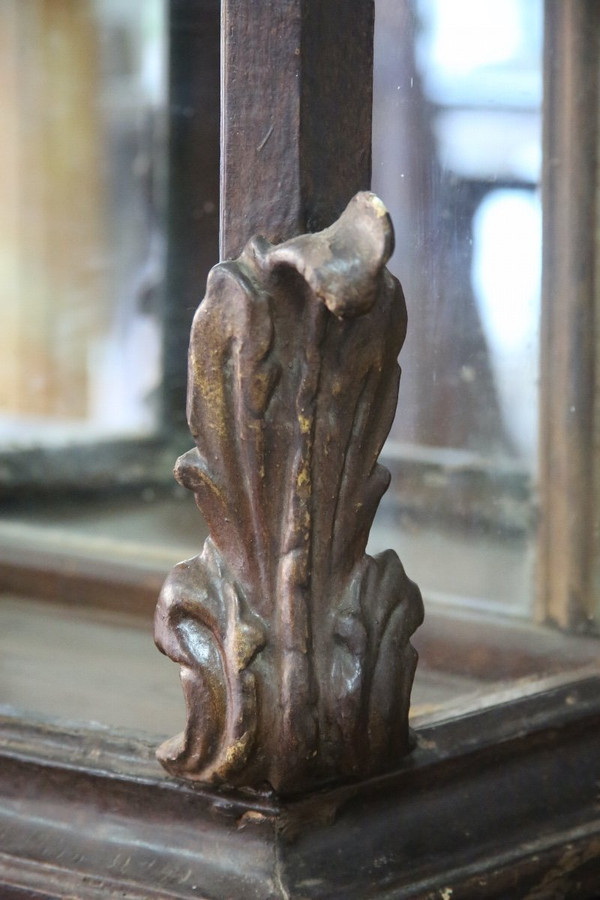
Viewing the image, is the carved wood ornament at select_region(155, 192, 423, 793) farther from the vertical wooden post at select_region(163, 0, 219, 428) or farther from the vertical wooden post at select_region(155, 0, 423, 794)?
the vertical wooden post at select_region(163, 0, 219, 428)

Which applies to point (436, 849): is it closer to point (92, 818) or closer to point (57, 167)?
point (92, 818)

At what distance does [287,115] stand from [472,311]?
21.9 inches

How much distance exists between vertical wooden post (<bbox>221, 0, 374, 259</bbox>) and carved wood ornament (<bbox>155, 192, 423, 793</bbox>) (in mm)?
30

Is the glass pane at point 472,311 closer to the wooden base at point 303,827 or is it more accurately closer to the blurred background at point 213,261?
the blurred background at point 213,261

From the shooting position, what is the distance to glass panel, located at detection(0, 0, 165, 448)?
6.12ft

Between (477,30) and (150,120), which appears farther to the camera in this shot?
(150,120)

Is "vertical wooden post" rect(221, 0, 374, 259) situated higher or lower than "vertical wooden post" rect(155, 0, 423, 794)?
higher

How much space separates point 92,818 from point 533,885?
240mm

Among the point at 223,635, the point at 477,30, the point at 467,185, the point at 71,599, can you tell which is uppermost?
the point at 477,30

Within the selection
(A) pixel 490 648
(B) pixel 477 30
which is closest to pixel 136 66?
(B) pixel 477 30

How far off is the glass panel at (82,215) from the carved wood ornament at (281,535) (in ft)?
3.97

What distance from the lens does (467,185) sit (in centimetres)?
112

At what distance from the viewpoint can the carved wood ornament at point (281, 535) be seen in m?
0.61

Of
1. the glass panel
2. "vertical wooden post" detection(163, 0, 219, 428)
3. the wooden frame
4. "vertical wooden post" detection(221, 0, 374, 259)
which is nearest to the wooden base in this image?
the wooden frame
